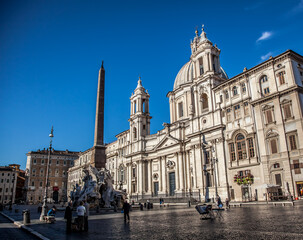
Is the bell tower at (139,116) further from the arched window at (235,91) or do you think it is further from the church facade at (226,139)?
the arched window at (235,91)

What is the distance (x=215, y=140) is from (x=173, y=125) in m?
13.0

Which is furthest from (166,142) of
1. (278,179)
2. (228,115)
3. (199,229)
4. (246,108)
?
(199,229)

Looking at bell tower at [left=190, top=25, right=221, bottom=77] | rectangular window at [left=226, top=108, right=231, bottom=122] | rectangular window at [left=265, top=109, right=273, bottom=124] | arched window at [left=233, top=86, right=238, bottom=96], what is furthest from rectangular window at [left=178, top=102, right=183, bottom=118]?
rectangular window at [left=265, top=109, right=273, bottom=124]

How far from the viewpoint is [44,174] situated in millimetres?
83375

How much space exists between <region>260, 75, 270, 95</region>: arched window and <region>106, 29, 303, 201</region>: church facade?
0.41ft

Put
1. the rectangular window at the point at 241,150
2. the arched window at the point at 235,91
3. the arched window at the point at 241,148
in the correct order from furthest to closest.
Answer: the arched window at the point at 235,91, the rectangular window at the point at 241,150, the arched window at the point at 241,148

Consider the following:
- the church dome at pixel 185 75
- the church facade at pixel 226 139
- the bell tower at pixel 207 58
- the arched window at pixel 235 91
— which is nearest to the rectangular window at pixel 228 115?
the church facade at pixel 226 139

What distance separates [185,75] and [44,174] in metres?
56.9

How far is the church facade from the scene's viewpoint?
95.9ft

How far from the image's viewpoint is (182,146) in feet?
152

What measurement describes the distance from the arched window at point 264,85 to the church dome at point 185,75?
19559 millimetres

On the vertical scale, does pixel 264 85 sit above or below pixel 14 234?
above

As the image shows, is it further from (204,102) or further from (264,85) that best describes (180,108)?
(264,85)

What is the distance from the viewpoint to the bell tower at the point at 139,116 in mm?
55822
